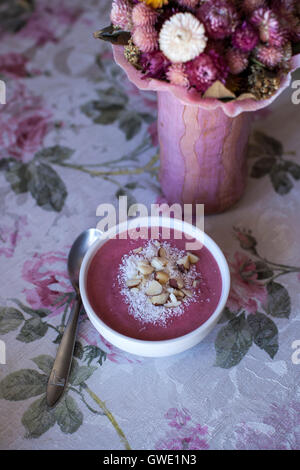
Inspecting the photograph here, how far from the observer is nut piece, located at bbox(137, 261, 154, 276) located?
61cm

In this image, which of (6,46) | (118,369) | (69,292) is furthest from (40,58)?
(118,369)

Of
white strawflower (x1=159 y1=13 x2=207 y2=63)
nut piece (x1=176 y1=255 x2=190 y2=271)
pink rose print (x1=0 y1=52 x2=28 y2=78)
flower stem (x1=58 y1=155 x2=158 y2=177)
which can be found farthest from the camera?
pink rose print (x1=0 y1=52 x2=28 y2=78)

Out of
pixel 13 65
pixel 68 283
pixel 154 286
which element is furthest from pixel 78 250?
pixel 13 65

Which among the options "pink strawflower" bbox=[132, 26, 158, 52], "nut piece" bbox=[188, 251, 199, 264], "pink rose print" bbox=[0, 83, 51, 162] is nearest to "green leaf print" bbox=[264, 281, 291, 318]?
"nut piece" bbox=[188, 251, 199, 264]

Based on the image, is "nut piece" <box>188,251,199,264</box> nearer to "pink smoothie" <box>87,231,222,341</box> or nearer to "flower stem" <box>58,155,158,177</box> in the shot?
"pink smoothie" <box>87,231,222,341</box>

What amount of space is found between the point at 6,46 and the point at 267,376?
846mm

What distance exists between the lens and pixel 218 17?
20.3 inches

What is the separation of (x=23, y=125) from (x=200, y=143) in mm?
382

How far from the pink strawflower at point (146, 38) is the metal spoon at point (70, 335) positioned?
0.25m

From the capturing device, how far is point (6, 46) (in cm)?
103

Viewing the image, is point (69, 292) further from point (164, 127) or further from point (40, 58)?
point (40, 58)

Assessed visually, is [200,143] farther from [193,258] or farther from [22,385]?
[22,385]

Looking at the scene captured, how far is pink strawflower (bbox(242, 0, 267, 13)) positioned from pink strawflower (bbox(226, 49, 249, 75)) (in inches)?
1.8

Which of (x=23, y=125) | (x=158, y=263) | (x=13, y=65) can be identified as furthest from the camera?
(x=13, y=65)
